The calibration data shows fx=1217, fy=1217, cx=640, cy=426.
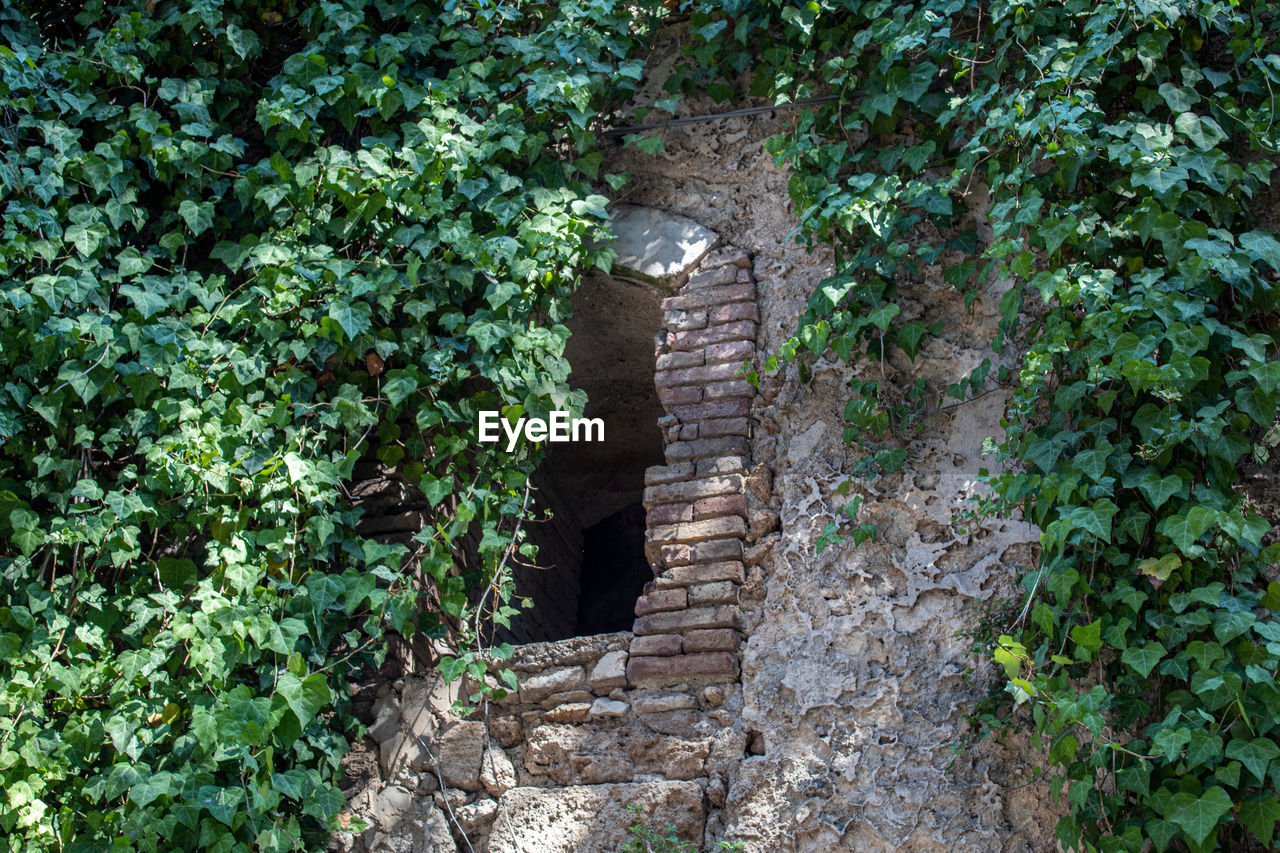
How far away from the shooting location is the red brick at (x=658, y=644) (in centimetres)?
339

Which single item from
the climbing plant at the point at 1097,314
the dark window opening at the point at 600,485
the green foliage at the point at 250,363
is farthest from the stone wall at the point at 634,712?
the dark window opening at the point at 600,485

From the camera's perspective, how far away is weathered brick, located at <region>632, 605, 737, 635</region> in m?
3.37

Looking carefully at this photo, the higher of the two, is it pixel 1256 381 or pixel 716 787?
pixel 1256 381

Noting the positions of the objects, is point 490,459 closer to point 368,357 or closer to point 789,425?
point 368,357

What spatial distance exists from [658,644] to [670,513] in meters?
0.39

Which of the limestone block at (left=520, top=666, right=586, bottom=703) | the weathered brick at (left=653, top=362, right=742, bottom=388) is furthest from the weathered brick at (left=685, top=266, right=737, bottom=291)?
the limestone block at (left=520, top=666, right=586, bottom=703)

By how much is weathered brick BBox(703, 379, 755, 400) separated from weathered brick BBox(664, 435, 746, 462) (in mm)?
134

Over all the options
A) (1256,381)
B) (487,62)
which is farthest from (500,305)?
(1256,381)

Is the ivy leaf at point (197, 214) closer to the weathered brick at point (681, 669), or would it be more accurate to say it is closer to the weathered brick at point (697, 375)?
the weathered brick at point (697, 375)

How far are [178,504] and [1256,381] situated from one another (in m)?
2.88

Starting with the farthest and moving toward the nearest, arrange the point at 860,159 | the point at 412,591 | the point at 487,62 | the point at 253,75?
the point at 253,75
the point at 487,62
the point at 860,159
the point at 412,591

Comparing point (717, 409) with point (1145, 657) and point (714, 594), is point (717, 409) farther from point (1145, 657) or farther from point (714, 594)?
point (1145, 657)

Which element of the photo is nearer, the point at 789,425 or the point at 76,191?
the point at 789,425

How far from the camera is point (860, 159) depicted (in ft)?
12.0
